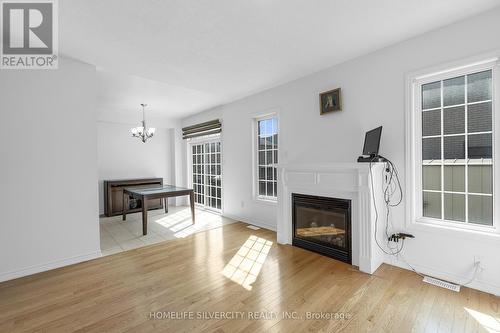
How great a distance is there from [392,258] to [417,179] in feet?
3.10

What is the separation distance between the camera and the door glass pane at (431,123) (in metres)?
2.33

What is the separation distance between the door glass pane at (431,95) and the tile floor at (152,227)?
143 inches

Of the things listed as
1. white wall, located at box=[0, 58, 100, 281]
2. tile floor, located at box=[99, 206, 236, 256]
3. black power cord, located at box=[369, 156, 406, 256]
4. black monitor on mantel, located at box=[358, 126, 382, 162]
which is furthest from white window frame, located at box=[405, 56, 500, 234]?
white wall, located at box=[0, 58, 100, 281]

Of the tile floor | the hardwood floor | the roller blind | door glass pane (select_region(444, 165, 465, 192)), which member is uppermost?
the roller blind

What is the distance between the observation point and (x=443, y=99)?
230cm

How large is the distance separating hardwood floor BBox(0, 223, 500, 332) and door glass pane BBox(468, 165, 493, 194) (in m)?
0.93

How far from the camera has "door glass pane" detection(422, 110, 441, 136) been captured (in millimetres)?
2328

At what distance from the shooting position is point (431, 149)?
93.5 inches

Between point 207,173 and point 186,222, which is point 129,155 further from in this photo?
point 186,222

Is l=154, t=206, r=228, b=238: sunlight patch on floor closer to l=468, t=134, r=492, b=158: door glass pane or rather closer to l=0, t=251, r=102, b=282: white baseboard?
l=0, t=251, r=102, b=282: white baseboard

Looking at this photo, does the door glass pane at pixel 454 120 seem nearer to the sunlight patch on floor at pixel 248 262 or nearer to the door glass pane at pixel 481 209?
the door glass pane at pixel 481 209

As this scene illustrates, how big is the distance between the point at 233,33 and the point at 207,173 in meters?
4.05

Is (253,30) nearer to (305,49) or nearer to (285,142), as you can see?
(305,49)

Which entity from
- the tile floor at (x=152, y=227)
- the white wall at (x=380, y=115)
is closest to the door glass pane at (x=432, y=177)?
the white wall at (x=380, y=115)
